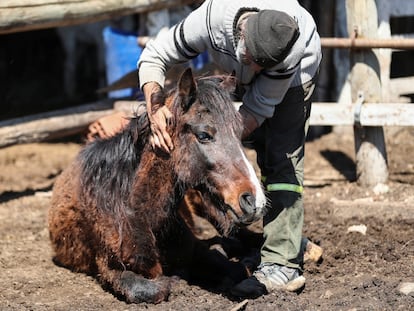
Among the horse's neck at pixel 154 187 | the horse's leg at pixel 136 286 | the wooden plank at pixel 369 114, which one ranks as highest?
the horse's neck at pixel 154 187

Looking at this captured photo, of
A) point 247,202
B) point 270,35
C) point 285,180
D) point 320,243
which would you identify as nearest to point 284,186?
point 285,180

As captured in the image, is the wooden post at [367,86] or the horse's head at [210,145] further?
the wooden post at [367,86]

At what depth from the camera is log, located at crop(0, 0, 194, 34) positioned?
6750 mm

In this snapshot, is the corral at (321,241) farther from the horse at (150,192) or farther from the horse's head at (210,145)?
the horse's head at (210,145)

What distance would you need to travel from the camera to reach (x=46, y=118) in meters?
7.46

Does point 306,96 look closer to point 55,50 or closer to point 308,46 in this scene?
point 308,46

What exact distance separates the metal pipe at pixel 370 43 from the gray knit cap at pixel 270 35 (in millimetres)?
2653

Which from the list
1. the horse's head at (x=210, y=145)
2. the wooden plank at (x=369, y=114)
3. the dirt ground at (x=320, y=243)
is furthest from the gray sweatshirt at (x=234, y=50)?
the wooden plank at (x=369, y=114)

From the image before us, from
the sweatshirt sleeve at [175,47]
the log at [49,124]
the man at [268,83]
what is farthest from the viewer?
the log at [49,124]

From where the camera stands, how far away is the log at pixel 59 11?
6.75 metres

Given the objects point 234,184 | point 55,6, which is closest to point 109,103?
point 55,6

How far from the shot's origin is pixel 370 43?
6.79 m

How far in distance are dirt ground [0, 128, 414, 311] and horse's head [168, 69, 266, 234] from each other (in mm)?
668

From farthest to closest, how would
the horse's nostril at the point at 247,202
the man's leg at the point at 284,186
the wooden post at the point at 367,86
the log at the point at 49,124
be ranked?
the log at the point at 49,124 → the wooden post at the point at 367,86 → the man's leg at the point at 284,186 → the horse's nostril at the point at 247,202
